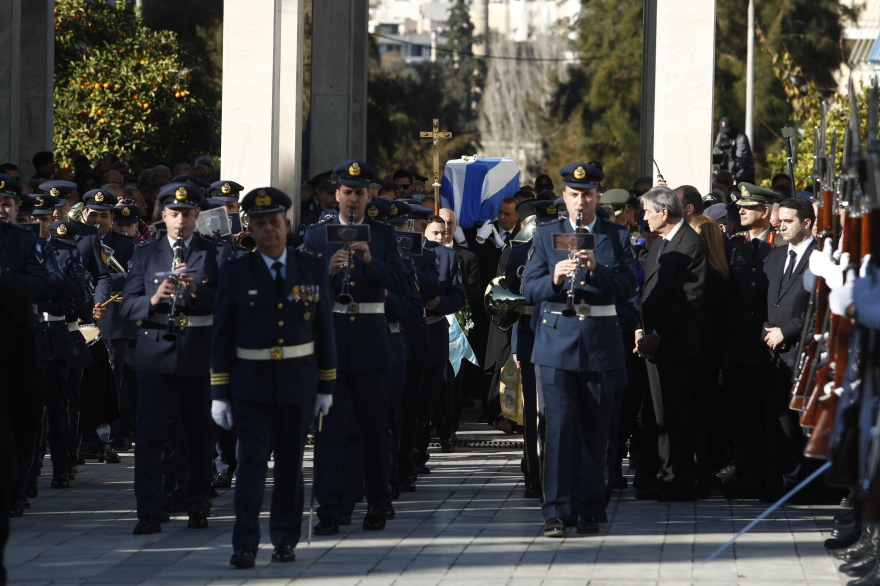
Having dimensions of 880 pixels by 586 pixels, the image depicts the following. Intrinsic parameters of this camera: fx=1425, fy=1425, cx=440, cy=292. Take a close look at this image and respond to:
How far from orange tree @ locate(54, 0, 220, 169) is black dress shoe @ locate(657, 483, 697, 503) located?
17.0m

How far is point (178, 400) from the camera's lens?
9516mm

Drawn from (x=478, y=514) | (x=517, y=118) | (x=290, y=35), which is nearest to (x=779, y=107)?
(x=290, y=35)

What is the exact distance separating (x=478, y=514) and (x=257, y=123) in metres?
6.99

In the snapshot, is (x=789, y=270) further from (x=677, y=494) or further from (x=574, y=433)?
(x=574, y=433)

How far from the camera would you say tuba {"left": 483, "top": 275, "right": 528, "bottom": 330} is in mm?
10609

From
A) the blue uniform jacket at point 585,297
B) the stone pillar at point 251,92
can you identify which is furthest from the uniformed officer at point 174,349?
the stone pillar at point 251,92

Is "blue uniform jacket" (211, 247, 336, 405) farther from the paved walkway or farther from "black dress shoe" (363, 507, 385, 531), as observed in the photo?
"black dress shoe" (363, 507, 385, 531)

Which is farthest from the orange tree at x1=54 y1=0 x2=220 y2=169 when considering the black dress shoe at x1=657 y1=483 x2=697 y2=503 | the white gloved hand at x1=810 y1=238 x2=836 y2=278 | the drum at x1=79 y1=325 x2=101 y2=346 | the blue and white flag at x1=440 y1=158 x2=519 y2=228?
the white gloved hand at x1=810 y1=238 x2=836 y2=278

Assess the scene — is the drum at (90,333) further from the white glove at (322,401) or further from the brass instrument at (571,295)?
the brass instrument at (571,295)

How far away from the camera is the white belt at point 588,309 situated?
9141 millimetres

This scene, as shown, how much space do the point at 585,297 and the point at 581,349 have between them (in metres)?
0.35

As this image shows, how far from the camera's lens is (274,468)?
8.27m

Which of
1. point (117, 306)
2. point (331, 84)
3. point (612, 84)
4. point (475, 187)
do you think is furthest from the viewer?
point (612, 84)

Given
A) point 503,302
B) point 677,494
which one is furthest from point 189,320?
point 677,494
